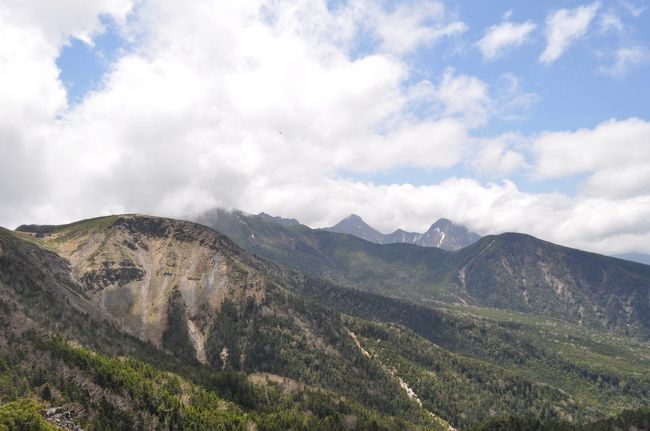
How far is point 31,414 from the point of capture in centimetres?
16212

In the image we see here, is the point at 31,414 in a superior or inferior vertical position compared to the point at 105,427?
superior

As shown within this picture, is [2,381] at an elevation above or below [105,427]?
above

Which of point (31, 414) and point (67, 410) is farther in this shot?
point (67, 410)

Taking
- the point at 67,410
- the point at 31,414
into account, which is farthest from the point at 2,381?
the point at 31,414

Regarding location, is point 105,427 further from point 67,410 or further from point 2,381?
point 2,381

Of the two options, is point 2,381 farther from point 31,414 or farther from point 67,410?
point 31,414

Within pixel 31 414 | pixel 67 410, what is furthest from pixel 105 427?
pixel 31 414

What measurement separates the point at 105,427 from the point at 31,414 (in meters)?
38.9

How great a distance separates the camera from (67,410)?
193000 mm

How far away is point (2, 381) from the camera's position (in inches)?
7618

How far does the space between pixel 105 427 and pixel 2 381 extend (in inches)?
1907

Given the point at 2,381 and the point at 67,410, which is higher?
the point at 2,381

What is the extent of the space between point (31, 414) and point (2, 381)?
4548 cm

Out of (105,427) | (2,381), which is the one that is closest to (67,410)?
(105,427)
